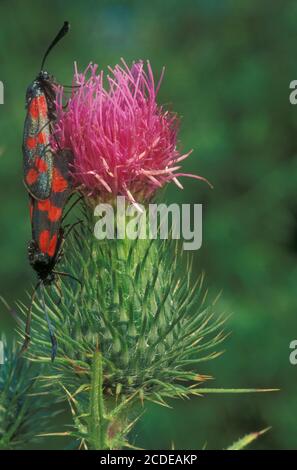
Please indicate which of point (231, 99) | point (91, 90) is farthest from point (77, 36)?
point (91, 90)

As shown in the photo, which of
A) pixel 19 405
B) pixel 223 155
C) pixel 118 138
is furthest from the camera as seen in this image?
pixel 223 155

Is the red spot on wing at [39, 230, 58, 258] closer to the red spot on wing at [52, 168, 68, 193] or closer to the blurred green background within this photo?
the red spot on wing at [52, 168, 68, 193]

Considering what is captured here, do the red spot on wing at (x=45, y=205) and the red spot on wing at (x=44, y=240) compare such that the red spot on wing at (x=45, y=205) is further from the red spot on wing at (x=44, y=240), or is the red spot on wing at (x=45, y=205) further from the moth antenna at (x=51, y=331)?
the moth antenna at (x=51, y=331)

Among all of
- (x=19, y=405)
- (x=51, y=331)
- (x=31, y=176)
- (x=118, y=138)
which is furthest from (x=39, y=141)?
(x=19, y=405)

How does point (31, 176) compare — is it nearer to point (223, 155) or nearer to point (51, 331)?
point (51, 331)

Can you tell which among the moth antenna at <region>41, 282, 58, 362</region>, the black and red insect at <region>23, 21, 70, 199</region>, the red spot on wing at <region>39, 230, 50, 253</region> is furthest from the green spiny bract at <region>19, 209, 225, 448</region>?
the black and red insect at <region>23, 21, 70, 199</region>

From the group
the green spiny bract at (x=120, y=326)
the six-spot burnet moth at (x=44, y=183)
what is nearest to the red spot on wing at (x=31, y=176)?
the six-spot burnet moth at (x=44, y=183)
